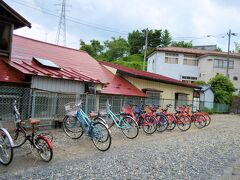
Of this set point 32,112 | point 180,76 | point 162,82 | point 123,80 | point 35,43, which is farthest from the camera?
point 180,76

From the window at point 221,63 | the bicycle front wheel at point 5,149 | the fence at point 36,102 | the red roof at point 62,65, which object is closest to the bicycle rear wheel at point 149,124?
the fence at point 36,102

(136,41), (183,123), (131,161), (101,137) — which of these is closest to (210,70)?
(136,41)

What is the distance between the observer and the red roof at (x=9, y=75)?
1045 centimetres

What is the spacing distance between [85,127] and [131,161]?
81.6 inches

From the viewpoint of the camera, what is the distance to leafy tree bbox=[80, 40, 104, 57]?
54959mm

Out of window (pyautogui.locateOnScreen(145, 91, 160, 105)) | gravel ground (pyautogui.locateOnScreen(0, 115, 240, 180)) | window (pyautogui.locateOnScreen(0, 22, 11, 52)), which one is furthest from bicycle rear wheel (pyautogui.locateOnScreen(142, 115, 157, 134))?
window (pyautogui.locateOnScreen(145, 91, 160, 105))

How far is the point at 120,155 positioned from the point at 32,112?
13.5 ft

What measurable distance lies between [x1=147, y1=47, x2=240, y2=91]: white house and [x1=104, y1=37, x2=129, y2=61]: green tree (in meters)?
14.2

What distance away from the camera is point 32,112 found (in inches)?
414

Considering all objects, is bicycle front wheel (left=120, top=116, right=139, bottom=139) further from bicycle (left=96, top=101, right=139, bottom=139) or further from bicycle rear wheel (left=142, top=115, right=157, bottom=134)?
bicycle rear wheel (left=142, top=115, right=157, bottom=134)

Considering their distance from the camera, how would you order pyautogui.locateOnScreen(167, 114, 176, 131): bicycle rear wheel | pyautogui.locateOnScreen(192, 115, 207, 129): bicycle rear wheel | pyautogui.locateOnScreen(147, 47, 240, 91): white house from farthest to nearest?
1. pyautogui.locateOnScreen(147, 47, 240, 91): white house
2. pyautogui.locateOnScreen(192, 115, 207, 129): bicycle rear wheel
3. pyautogui.locateOnScreen(167, 114, 176, 131): bicycle rear wheel

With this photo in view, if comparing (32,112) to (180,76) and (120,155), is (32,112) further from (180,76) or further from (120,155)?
(180,76)

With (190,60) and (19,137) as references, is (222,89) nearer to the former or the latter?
(190,60)

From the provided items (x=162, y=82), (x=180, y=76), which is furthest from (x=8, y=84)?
(x=180, y=76)
